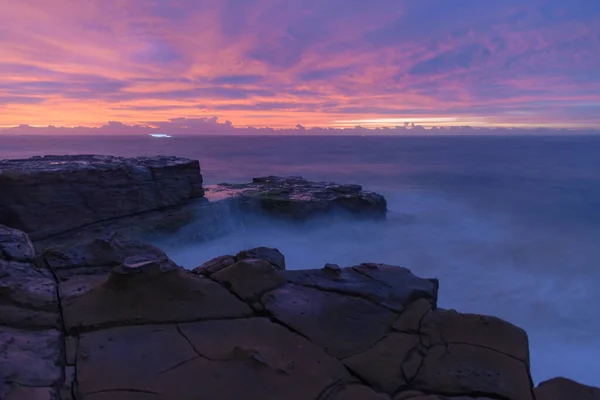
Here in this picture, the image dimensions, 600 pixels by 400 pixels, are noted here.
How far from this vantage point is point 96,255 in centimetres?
523

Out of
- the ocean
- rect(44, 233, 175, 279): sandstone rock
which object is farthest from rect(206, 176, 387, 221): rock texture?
rect(44, 233, 175, 279): sandstone rock

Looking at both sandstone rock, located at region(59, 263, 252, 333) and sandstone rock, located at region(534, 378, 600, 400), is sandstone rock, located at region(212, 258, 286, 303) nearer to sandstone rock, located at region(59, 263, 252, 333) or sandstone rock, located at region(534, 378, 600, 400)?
sandstone rock, located at region(59, 263, 252, 333)

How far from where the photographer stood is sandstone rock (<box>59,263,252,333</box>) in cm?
372

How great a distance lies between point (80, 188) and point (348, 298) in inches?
332

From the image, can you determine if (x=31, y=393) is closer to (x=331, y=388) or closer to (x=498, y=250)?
(x=331, y=388)

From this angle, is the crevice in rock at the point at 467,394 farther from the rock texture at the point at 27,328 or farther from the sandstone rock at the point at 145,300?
the rock texture at the point at 27,328

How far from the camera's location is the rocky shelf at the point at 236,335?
2.96 meters

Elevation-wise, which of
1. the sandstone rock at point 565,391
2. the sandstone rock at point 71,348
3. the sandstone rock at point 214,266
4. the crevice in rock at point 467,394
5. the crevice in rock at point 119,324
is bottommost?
the sandstone rock at point 565,391

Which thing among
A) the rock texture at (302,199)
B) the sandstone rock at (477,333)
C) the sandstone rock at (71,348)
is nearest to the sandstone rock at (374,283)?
the sandstone rock at (477,333)

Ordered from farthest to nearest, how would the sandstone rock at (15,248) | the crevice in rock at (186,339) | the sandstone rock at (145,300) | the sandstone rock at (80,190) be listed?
the sandstone rock at (80,190)
the sandstone rock at (15,248)
the sandstone rock at (145,300)
the crevice in rock at (186,339)

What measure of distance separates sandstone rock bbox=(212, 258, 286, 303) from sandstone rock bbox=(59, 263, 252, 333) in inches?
4.4

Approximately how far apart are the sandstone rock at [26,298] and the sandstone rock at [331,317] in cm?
198

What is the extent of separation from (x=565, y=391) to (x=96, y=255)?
5.13m

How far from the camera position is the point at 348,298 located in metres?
4.24
